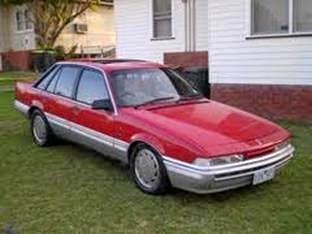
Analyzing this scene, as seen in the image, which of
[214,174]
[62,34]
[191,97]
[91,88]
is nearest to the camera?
[214,174]

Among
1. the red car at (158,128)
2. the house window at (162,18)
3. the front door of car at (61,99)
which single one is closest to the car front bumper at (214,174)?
the red car at (158,128)

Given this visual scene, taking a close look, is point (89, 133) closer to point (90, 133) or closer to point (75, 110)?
point (90, 133)

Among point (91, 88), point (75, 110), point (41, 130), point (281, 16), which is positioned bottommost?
point (41, 130)

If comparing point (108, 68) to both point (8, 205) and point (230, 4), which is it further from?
point (230, 4)

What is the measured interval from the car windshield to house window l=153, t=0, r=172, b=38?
8556 mm

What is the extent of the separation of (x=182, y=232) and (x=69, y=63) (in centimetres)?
418

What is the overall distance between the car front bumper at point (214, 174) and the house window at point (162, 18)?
417 inches

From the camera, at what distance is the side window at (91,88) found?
7439 mm

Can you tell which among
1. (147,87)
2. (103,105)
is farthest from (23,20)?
(103,105)

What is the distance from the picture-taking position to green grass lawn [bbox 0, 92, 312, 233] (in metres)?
5.48

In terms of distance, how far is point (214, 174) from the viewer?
18.7 feet

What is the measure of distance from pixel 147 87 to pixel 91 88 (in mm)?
846

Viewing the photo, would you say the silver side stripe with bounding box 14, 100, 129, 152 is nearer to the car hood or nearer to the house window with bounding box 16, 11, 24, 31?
the car hood

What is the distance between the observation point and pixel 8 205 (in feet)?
20.3
